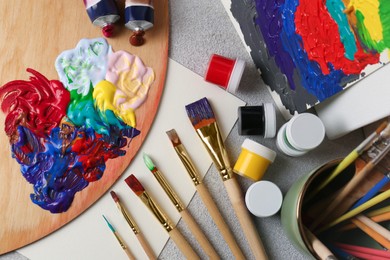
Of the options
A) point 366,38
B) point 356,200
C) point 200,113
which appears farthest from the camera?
point 200,113

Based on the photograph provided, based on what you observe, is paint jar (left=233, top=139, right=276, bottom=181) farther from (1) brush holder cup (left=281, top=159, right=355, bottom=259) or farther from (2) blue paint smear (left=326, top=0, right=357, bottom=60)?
(2) blue paint smear (left=326, top=0, right=357, bottom=60)

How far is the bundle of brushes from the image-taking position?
604 mm

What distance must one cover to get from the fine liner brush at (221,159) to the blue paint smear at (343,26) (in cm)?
26

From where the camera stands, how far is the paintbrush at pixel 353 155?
59cm

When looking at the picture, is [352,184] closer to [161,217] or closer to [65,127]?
[161,217]

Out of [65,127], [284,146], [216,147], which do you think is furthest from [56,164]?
[284,146]

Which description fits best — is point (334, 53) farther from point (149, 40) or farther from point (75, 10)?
point (75, 10)

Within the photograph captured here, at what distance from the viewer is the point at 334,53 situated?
1.96 feet

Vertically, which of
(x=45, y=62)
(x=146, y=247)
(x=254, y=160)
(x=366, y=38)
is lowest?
(x=146, y=247)

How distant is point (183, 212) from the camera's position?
734mm

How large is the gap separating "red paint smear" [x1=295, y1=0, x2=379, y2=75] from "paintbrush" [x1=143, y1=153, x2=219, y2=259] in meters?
0.30

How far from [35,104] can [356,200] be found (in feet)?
1.75

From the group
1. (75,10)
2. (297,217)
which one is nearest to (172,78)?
(75,10)

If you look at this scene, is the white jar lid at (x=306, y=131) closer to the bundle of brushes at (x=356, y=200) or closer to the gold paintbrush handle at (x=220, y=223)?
the bundle of brushes at (x=356, y=200)
